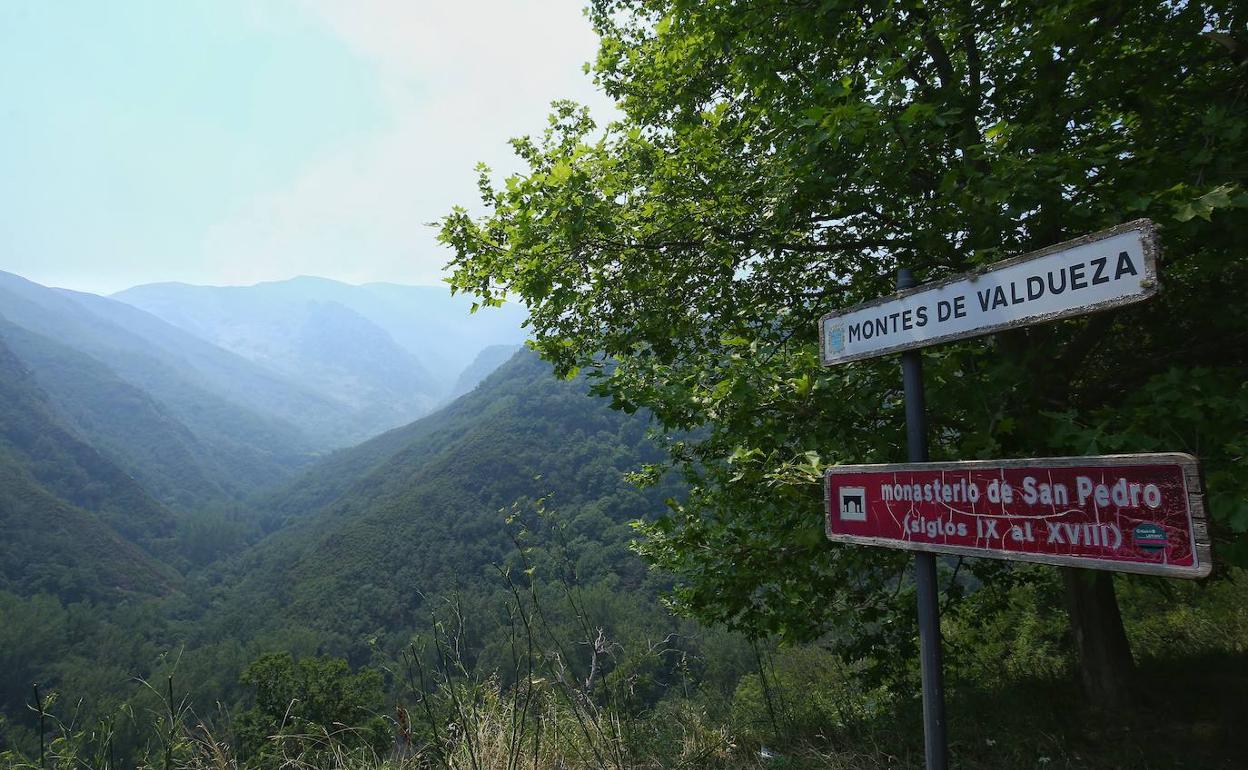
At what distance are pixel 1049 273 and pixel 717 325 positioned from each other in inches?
153

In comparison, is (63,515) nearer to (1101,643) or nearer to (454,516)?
(454,516)

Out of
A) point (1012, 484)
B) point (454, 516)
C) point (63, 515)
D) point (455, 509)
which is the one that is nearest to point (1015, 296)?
point (1012, 484)

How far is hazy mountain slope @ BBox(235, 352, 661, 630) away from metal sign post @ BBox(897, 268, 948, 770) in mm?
74876

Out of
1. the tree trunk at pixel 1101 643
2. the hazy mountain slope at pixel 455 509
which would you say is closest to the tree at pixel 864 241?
the tree trunk at pixel 1101 643

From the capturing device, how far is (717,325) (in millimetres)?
5828

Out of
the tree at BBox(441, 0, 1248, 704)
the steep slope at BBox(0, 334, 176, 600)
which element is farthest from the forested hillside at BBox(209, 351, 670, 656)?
the tree at BBox(441, 0, 1248, 704)

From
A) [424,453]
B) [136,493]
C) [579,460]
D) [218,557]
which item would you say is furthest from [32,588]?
[579,460]

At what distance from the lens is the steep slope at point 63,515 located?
354 ft

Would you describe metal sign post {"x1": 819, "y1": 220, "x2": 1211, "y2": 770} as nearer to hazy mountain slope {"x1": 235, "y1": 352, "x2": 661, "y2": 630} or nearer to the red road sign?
the red road sign

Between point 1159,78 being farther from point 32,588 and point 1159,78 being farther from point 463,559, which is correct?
point 32,588

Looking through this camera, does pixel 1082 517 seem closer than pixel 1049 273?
Yes

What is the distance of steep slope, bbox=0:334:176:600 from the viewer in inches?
4250

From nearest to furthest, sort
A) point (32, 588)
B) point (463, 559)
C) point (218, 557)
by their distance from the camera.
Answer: point (463, 559), point (32, 588), point (218, 557)

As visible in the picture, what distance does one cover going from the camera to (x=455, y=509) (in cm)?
10581
